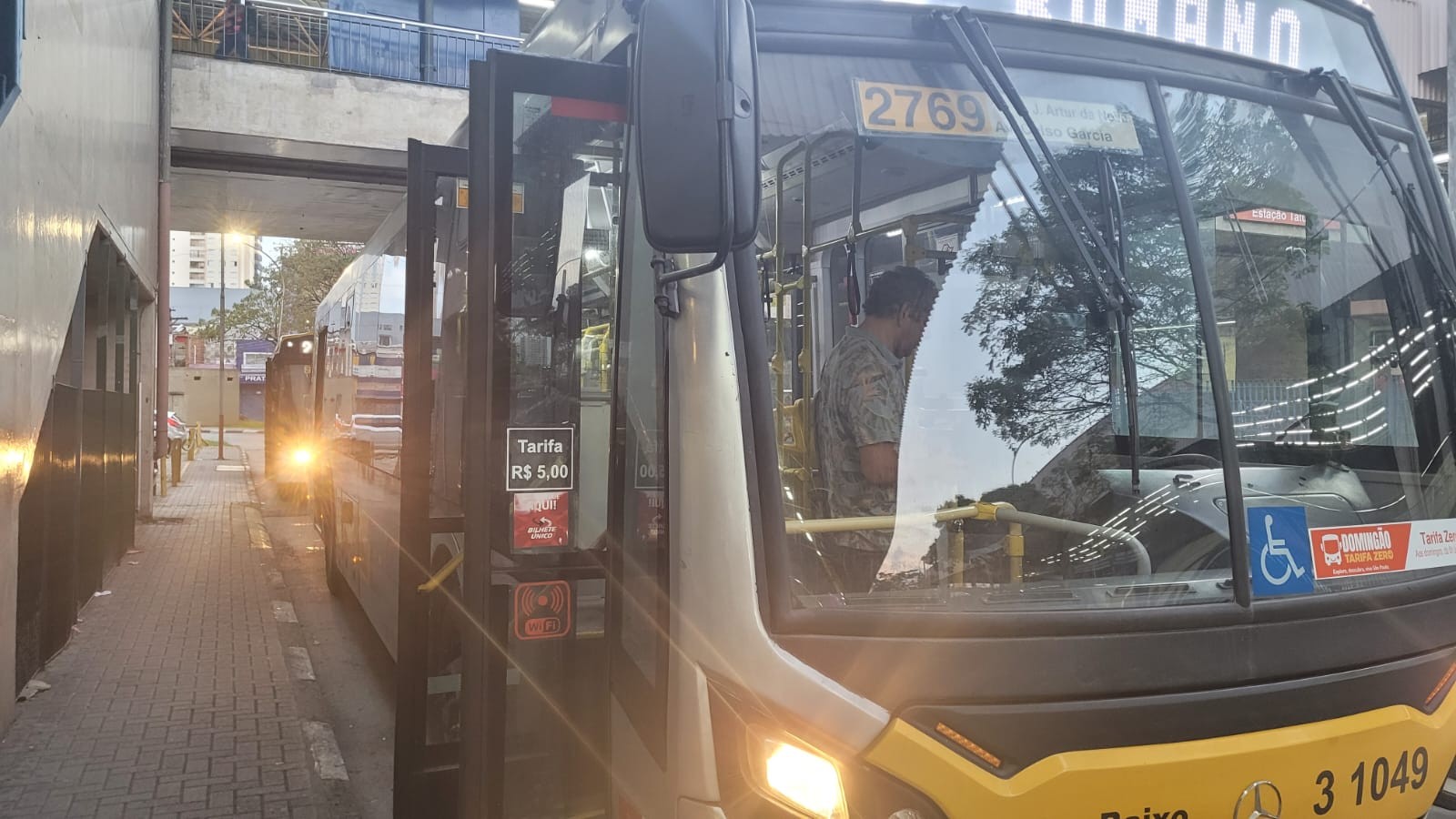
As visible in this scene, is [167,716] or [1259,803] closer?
[1259,803]

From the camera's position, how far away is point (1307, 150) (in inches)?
107

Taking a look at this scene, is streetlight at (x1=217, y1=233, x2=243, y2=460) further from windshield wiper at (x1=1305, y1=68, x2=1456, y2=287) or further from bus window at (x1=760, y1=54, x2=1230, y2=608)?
windshield wiper at (x1=1305, y1=68, x2=1456, y2=287)

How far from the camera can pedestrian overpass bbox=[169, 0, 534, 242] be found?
14359 millimetres

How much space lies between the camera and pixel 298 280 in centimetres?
3991

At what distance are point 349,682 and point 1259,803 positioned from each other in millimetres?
6202

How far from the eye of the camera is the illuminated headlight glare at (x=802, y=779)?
6.42 ft

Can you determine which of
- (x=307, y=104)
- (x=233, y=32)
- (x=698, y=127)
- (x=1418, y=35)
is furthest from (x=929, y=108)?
(x=233, y=32)

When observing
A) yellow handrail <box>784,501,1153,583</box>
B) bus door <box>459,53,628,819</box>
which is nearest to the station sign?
bus door <box>459,53,628,819</box>

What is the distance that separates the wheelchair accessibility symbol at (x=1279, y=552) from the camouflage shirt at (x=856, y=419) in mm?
812

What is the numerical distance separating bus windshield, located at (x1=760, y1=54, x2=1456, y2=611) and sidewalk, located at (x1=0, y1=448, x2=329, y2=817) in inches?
138

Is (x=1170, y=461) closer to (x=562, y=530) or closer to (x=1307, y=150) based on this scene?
(x=1307, y=150)

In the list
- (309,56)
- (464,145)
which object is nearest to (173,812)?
(464,145)

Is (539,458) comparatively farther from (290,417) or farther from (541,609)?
(290,417)

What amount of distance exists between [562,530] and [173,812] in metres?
2.93
